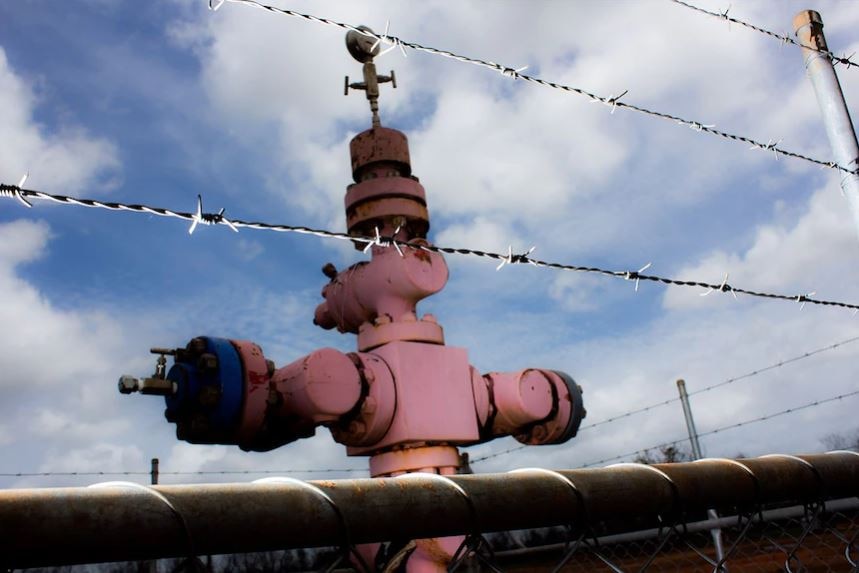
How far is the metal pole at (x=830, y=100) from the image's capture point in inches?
148

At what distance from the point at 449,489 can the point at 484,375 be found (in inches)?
136

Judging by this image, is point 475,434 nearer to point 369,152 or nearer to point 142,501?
point 369,152

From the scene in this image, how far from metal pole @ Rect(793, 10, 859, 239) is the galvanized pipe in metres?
2.43

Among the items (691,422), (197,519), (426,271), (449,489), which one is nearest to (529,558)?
(426,271)

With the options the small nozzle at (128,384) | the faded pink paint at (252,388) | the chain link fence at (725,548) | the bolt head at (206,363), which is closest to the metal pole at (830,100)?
the chain link fence at (725,548)

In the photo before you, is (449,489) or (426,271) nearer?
(449,489)

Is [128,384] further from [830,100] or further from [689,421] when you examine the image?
[689,421]

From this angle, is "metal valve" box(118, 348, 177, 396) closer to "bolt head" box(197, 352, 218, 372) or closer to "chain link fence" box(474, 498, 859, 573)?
"bolt head" box(197, 352, 218, 372)

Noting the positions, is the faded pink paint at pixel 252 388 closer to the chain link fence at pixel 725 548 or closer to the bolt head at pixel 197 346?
the bolt head at pixel 197 346

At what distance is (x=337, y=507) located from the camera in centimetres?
125

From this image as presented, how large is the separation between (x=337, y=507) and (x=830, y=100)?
11.8ft

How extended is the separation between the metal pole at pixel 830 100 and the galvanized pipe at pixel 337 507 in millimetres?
2434

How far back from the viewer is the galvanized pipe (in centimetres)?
104

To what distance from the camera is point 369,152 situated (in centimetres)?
483
